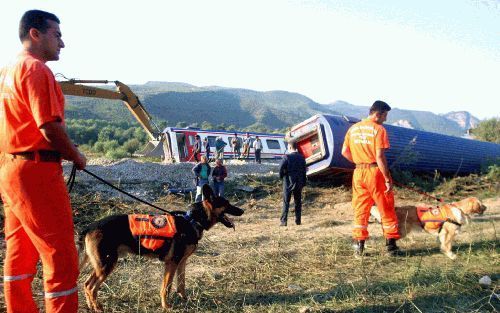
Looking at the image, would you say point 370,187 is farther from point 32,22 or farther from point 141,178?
point 141,178

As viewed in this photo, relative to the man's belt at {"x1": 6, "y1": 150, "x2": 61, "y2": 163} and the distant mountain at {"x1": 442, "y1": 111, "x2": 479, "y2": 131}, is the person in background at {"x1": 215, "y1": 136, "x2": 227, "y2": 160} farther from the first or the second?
the distant mountain at {"x1": 442, "y1": 111, "x2": 479, "y2": 131}

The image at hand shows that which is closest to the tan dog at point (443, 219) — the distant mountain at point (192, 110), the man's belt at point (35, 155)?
the man's belt at point (35, 155)

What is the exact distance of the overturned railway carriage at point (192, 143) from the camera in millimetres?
23328

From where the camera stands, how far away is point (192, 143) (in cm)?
2392

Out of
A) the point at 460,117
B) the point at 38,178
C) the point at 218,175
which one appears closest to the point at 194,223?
the point at 38,178

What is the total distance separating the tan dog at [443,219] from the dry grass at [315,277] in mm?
243

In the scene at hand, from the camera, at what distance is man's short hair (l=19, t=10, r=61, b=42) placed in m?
2.69

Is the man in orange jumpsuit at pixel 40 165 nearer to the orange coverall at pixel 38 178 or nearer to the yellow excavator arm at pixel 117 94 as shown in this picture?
the orange coverall at pixel 38 178

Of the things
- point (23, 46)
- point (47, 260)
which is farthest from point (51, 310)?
point (23, 46)

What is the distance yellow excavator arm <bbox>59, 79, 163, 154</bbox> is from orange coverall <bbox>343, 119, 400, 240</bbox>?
39.4ft

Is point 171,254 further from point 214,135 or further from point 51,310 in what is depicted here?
point 214,135

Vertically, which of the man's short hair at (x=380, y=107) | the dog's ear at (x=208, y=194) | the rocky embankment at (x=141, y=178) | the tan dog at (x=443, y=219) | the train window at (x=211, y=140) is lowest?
the rocky embankment at (x=141, y=178)

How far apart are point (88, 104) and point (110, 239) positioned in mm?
78055

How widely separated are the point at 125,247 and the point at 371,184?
10.7ft
